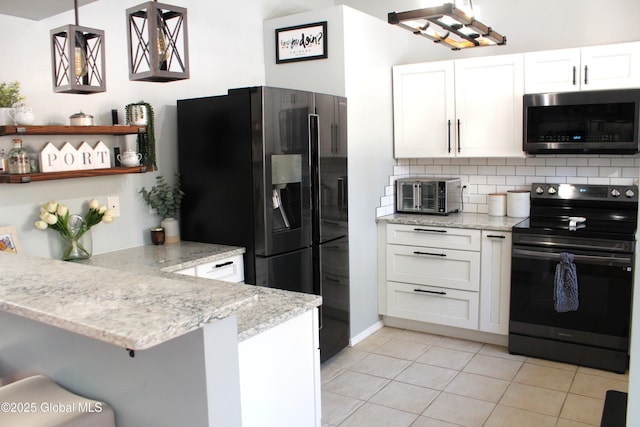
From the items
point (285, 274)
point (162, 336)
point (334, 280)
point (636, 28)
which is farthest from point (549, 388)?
point (162, 336)

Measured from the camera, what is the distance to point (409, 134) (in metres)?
4.55

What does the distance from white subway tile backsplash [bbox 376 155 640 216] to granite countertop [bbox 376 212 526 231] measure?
5.5 inches

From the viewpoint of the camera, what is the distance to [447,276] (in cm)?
423

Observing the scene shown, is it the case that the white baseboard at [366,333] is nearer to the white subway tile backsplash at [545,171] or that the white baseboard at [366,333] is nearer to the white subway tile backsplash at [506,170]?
the white subway tile backsplash at [506,170]

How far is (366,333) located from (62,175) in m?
2.50

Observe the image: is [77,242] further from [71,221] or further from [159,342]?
[159,342]

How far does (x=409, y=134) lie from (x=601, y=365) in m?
2.12

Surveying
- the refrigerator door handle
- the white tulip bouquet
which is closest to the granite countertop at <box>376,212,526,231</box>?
the refrigerator door handle

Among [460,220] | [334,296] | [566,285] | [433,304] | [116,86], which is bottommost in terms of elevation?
[433,304]

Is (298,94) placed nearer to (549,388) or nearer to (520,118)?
(520,118)

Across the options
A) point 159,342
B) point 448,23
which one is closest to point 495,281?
point 448,23

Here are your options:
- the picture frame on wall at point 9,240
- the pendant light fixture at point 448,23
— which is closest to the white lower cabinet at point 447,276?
the pendant light fixture at point 448,23

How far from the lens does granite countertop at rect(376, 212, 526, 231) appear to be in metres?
4.02

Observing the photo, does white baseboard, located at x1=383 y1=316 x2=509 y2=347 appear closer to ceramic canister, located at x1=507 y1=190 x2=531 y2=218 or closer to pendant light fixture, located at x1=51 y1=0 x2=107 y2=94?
ceramic canister, located at x1=507 y1=190 x2=531 y2=218
